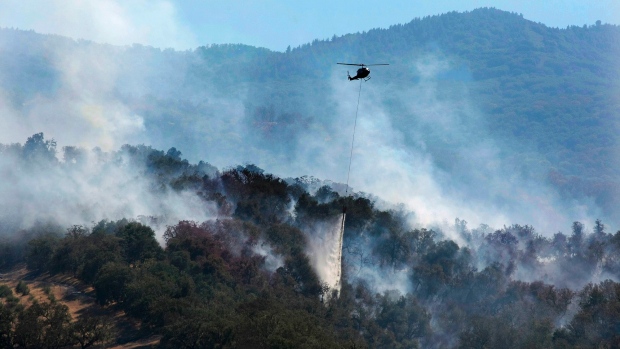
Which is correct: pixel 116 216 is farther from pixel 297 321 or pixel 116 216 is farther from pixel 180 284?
pixel 297 321

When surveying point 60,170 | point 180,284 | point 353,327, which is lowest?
point 353,327

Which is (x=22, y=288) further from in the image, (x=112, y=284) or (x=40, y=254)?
(x=112, y=284)

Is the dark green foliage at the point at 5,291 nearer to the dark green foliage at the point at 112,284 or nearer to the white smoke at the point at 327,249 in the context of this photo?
the dark green foliage at the point at 112,284

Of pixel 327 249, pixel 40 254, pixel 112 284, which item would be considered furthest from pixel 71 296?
pixel 327 249

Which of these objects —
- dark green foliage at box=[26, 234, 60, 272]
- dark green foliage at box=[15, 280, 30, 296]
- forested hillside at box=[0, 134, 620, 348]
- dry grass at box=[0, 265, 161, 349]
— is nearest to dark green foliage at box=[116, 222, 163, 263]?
forested hillside at box=[0, 134, 620, 348]

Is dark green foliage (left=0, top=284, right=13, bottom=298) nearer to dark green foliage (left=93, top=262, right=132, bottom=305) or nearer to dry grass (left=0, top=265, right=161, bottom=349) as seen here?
dry grass (left=0, top=265, right=161, bottom=349)

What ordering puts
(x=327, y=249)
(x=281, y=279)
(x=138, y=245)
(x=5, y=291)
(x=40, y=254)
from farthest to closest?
1. (x=327, y=249)
2. (x=281, y=279)
3. (x=40, y=254)
4. (x=138, y=245)
5. (x=5, y=291)

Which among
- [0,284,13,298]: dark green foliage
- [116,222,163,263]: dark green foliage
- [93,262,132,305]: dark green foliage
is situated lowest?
[0,284,13,298]: dark green foliage

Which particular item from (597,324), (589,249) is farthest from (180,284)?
(589,249)
